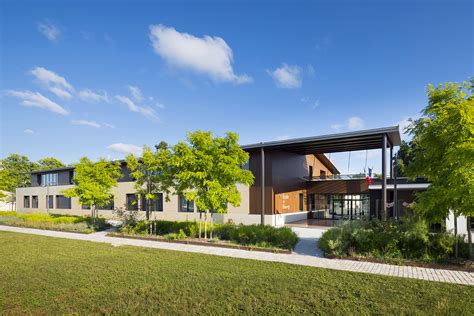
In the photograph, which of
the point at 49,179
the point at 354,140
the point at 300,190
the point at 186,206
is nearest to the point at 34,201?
the point at 49,179

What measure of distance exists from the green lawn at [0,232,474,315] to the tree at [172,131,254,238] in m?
3.93

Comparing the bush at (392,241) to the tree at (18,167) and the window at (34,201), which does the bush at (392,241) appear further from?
the tree at (18,167)

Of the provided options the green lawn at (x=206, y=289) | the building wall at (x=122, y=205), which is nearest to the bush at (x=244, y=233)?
the building wall at (x=122, y=205)

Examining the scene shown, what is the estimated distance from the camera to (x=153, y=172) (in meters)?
16.5

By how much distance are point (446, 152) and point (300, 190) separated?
16.8 meters

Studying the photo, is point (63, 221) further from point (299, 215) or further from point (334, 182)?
point (334, 182)

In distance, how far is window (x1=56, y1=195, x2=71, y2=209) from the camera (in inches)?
1241

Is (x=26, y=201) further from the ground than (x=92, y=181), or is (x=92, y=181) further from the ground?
(x=92, y=181)

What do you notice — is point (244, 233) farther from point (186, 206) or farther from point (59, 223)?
point (59, 223)

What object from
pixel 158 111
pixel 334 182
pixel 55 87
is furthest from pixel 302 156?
pixel 55 87

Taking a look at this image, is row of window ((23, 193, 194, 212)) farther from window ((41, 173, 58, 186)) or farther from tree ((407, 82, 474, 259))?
tree ((407, 82, 474, 259))

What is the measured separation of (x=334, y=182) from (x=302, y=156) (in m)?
3.78

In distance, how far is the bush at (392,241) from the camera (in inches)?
370

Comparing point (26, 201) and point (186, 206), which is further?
point (26, 201)
